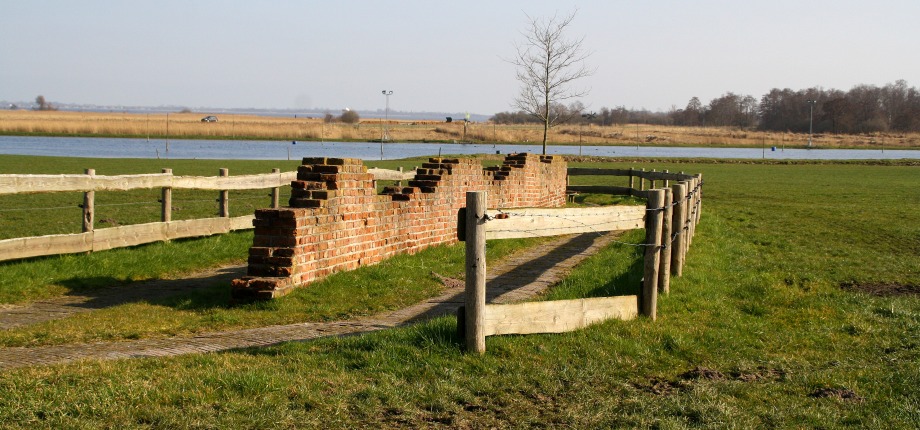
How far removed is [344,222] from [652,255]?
4117mm

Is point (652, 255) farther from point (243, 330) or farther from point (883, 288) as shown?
point (883, 288)

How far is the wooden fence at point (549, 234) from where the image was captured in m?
6.78

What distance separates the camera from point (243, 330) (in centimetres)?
826

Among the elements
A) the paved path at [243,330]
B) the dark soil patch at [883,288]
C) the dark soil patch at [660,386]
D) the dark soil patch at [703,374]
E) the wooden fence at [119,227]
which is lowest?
the dark soil patch at [883,288]

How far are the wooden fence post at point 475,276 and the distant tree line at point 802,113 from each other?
427 feet

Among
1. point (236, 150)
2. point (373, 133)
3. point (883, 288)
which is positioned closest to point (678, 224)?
point (883, 288)

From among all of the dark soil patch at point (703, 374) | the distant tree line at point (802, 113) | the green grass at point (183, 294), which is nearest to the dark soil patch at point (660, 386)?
the dark soil patch at point (703, 374)

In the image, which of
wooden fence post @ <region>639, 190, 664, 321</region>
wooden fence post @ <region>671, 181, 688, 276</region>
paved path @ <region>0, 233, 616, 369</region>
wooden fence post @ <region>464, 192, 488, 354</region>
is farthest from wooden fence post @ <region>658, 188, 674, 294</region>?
wooden fence post @ <region>464, 192, 488, 354</region>

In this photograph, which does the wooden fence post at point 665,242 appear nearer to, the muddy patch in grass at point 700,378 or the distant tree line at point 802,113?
the muddy patch in grass at point 700,378

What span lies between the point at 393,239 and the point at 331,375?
639cm

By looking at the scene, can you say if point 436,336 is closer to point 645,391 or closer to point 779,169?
point 645,391

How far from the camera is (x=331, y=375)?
20.0ft

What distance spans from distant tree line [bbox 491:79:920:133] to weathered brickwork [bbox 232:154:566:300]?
403 ft

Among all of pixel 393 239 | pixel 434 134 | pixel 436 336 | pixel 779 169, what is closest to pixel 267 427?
pixel 436 336
